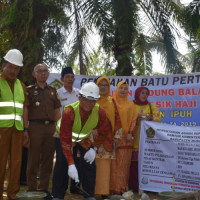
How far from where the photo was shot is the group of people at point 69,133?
4.67m

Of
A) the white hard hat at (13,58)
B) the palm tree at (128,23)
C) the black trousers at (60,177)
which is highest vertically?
the palm tree at (128,23)

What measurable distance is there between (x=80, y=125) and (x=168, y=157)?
5.82 ft

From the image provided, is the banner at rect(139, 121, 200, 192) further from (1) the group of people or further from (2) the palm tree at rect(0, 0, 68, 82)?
(2) the palm tree at rect(0, 0, 68, 82)

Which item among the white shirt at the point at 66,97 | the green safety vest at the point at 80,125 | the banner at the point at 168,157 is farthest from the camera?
the white shirt at the point at 66,97

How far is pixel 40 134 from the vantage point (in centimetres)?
555

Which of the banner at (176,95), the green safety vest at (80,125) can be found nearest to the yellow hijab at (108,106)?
the green safety vest at (80,125)

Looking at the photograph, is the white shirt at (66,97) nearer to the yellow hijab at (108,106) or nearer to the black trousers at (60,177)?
the yellow hijab at (108,106)

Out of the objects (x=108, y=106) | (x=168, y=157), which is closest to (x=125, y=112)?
(x=108, y=106)

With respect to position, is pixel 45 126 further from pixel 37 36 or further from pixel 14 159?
pixel 37 36

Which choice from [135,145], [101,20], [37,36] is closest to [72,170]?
[135,145]

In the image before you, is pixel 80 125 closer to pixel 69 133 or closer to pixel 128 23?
pixel 69 133

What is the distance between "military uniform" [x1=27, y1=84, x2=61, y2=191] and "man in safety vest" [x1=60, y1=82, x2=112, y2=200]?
85 cm

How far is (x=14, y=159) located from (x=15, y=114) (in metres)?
0.56

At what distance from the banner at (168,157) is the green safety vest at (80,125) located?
1475 mm
